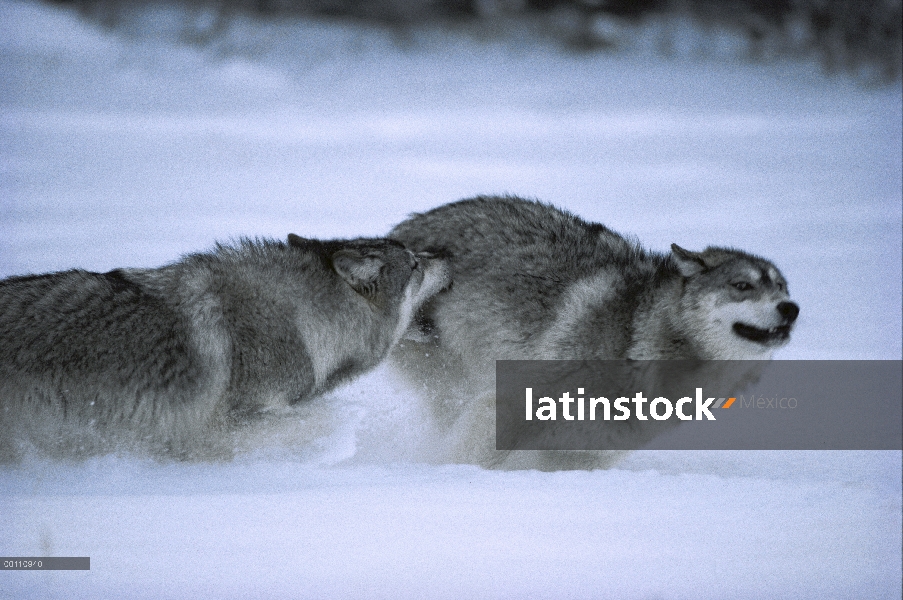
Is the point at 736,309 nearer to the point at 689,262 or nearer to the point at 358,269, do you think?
the point at 689,262

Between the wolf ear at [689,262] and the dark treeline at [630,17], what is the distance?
504 centimetres

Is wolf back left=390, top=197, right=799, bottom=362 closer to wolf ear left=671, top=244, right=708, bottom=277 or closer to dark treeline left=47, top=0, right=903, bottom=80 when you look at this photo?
wolf ear left=671, top=244, right=708, bottom=277

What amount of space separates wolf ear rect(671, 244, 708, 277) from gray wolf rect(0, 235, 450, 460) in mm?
1334

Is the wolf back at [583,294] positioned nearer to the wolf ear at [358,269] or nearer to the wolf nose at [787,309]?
the wolf nose at [787,309]

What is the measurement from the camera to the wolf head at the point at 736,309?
154 inches

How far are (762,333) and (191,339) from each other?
273 centimetres

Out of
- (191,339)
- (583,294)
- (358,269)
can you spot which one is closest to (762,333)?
(583,294)

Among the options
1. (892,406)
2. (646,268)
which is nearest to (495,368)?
(646,268)

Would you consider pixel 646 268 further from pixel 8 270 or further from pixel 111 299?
pixel 8 270

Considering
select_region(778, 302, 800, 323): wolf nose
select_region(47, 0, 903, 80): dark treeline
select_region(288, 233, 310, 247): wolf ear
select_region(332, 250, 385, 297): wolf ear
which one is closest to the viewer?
select_region(778, 302, 800, 323): wolf nose

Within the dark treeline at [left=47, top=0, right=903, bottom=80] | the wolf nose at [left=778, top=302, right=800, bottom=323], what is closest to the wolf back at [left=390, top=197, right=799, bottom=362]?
the wolf nose at [left=778, top=302, right=800, bottom=323]

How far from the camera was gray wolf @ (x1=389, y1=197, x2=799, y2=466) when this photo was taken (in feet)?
13.0

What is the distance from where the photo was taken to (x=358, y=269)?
408cm

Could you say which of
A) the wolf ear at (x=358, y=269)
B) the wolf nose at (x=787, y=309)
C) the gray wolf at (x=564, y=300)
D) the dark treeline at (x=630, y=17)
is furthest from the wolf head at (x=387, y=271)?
the dark treeline at (x=630, y=17)
